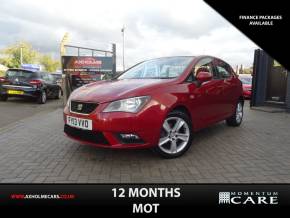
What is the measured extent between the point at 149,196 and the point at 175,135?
1308mm

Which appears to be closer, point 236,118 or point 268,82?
point 236,118

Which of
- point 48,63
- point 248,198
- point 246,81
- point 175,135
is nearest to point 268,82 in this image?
point 246,81

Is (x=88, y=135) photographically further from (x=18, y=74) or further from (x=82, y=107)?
(x=18, y=74)

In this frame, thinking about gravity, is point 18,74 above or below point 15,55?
below

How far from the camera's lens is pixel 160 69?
457 cm

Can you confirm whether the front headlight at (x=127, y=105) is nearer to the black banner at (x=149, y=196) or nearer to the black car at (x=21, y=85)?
the black banner at (x=149, y=196)

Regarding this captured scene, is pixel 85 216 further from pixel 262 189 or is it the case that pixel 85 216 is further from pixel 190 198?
pixel 262 189

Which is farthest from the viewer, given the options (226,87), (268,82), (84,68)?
(84,68)

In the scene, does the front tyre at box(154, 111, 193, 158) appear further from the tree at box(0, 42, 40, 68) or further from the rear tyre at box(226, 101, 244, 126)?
the tree at box(0, 42, 40, 68)

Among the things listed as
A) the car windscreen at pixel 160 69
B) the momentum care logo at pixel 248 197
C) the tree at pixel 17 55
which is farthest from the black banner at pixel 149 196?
the tree at pixel 17 55

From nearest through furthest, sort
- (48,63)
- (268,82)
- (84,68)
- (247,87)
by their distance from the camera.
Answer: (268,82)
(84,68)
(247,87)
(48,63)

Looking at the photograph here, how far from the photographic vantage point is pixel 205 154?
4.16 m

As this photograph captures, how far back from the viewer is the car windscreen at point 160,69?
4316 millimetres

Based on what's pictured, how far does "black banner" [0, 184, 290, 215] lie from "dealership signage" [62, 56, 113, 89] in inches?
316
